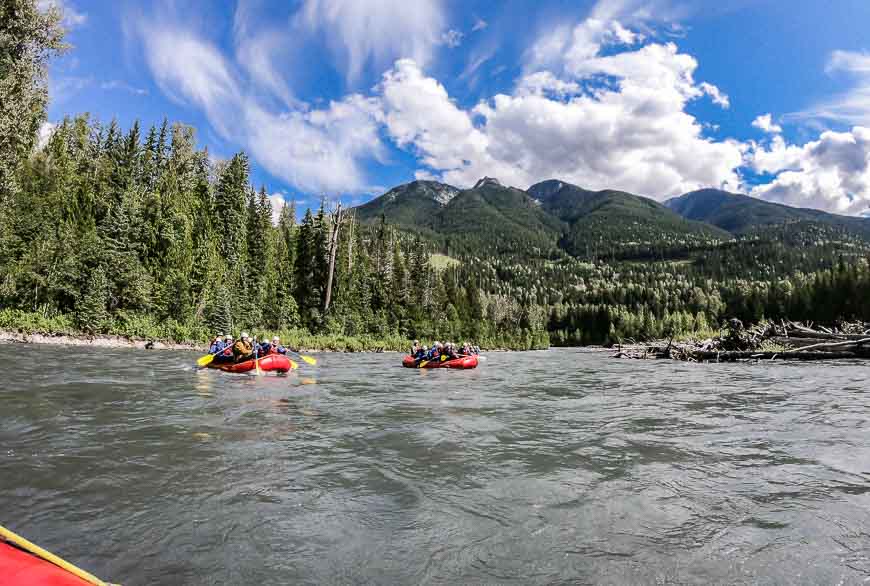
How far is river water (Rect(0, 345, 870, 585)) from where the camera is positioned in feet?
14.5

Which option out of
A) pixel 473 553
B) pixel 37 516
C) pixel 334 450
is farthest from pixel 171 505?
pixel 473 553

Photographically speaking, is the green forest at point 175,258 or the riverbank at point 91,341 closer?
the riverbank at point 91,341

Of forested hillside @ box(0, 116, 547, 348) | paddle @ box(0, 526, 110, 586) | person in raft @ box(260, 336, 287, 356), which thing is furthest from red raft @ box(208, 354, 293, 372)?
forested hillside @ box(0, 116, 547, 348)

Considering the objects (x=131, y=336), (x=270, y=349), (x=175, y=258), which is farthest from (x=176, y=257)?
(x=270, y=349)

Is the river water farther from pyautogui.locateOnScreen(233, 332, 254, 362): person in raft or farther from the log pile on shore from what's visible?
the log pile on shore

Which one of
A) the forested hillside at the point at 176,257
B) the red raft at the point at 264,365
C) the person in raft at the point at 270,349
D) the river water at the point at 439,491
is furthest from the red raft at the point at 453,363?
the forested hillside at the point at 176,257

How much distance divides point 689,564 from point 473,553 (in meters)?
1.95

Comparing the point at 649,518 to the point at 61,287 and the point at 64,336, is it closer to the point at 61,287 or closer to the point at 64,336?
the point at 64,336

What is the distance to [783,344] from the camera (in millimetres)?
30016

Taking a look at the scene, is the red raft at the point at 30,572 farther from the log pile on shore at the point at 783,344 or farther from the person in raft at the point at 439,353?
the log pile on shore at the point at 783,344

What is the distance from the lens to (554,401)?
14.9m

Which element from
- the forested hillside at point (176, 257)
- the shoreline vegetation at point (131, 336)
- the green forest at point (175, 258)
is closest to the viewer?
the shoreline vegetation at point (131, 336)

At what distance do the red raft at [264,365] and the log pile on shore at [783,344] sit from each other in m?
25.5

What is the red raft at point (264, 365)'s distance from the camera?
21516 millimetres
